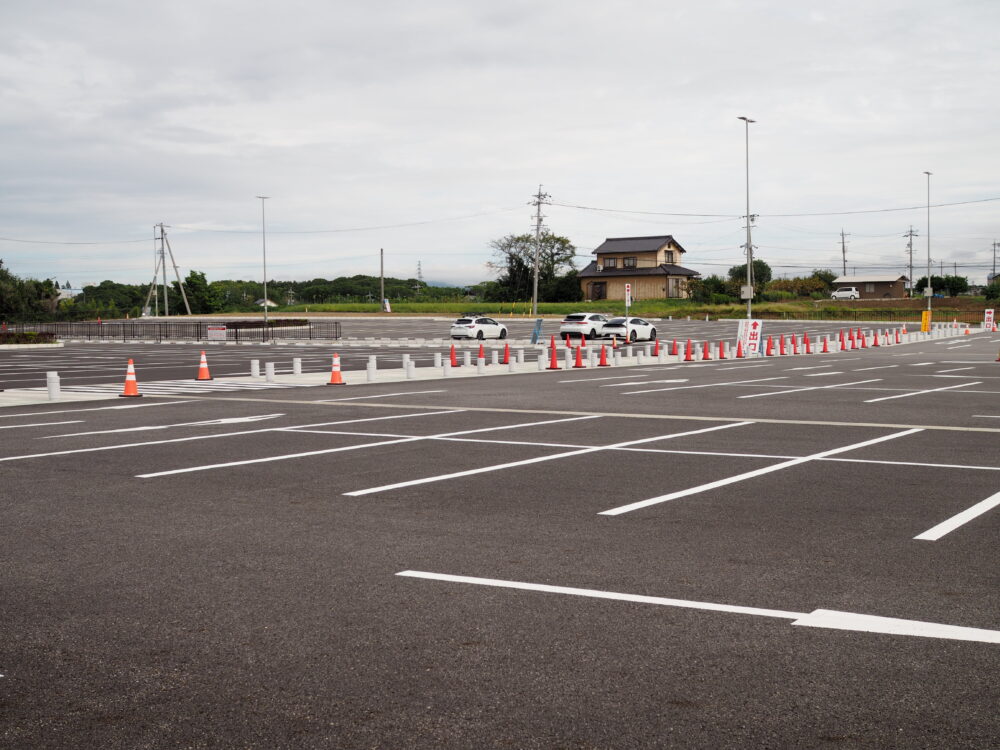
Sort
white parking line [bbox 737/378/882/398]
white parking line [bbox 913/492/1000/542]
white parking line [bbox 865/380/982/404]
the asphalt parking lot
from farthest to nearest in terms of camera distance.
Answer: white parking line [bbox 737/378/882/398] → white parking line [bbox 865/380/982/404] → white parking line [bbox 913/492/1000/542] → the asphalt parking lot

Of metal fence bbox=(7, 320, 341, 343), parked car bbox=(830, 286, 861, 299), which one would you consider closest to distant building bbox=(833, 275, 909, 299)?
parked car bbox=(830, 286, 861, 299)

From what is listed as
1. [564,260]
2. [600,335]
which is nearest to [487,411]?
[600,335]

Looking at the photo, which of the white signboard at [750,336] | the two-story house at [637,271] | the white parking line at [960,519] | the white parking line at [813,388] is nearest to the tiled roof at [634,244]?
the two-story house at [637,271]

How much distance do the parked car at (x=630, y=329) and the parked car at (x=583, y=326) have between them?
2.33 ft

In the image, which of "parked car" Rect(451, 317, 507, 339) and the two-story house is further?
the two-story house

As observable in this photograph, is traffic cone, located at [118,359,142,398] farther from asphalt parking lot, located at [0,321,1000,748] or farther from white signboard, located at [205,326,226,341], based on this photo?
white signboard, located at [205,326,226,341]

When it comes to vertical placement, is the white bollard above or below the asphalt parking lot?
above

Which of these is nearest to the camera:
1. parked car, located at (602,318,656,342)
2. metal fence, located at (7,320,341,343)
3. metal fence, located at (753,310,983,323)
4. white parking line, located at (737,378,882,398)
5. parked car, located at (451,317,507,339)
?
white parking line, located at (737,378,882,398)

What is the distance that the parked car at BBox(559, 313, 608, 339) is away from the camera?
5091cm

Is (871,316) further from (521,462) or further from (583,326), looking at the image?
(521,462)

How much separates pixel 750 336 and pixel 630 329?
12593mm

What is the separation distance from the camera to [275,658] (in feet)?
14.7

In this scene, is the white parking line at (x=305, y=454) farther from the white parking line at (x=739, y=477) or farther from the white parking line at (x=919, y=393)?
the white parking line at (x=919, y=393)

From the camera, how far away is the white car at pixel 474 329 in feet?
174
